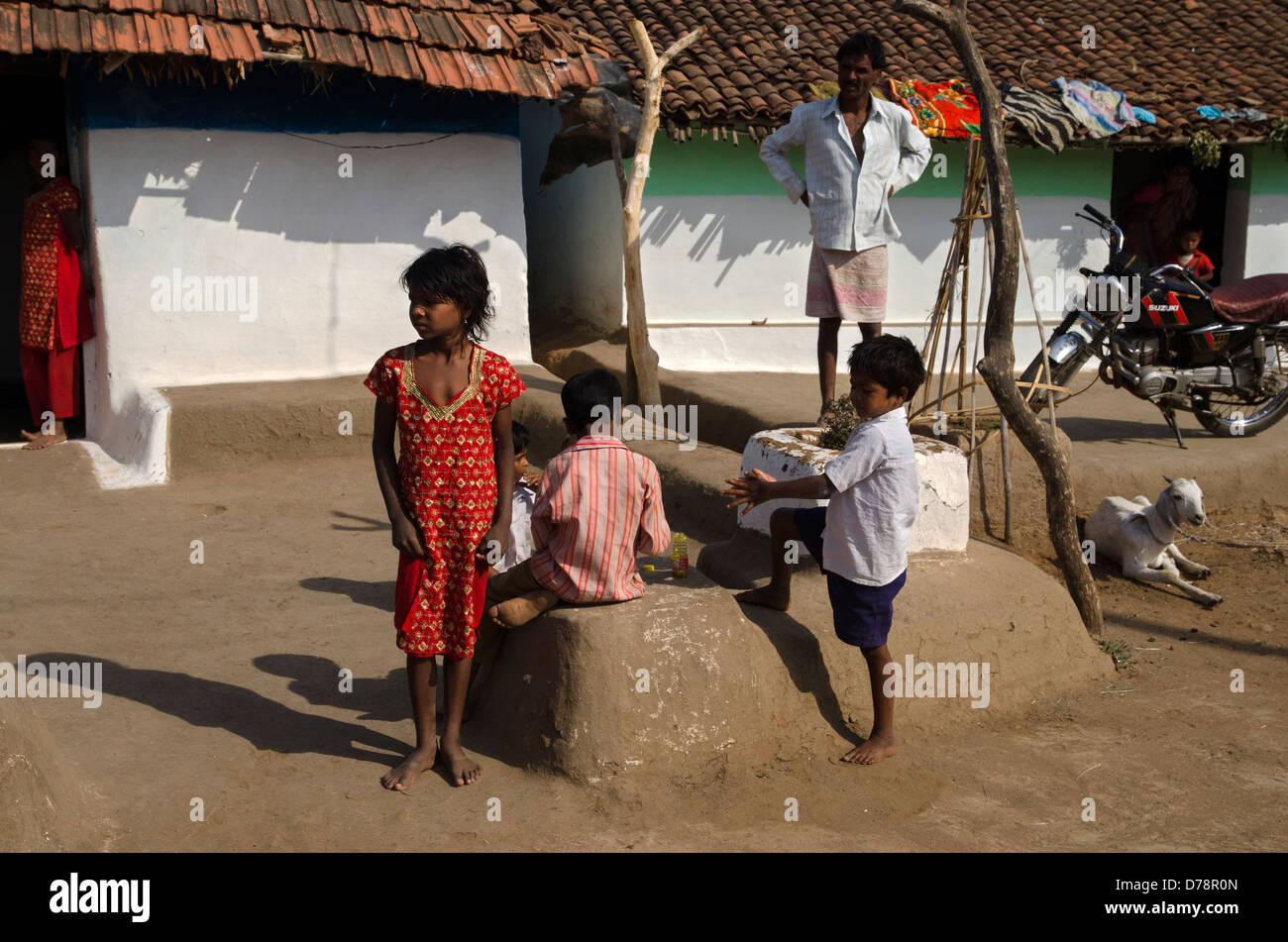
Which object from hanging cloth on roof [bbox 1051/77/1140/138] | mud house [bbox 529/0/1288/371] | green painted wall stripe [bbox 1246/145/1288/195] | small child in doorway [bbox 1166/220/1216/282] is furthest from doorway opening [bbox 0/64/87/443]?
green painted wall stripe [bbox 1246/145/1288/195]

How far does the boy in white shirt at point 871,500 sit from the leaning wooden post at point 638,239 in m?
4.23

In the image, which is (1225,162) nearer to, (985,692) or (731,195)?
(731,195)

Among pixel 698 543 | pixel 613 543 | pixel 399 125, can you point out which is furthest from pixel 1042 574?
pixel 399 125

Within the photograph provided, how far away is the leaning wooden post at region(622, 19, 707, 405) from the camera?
8.08 meters

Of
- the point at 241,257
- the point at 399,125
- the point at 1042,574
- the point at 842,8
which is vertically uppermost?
the point at 842,8

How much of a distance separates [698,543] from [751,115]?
18.9 feet

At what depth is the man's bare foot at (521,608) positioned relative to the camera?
12.3 feet

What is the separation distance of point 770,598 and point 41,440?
5.64 meters

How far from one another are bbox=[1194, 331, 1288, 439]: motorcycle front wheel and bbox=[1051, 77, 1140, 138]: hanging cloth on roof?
Answer: 12.7ft

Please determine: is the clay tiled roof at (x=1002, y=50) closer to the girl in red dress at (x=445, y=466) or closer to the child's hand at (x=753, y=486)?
the child's hand at (x=753, y=486)

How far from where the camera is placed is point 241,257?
26.9 feet

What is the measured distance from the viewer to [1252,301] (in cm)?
819

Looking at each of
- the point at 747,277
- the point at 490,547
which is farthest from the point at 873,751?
the point at 747,277

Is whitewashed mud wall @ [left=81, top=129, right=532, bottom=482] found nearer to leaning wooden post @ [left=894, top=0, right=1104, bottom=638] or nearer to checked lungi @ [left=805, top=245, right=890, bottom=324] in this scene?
checked lungi @ [left=805, top=245, right=890, bottom=324]
